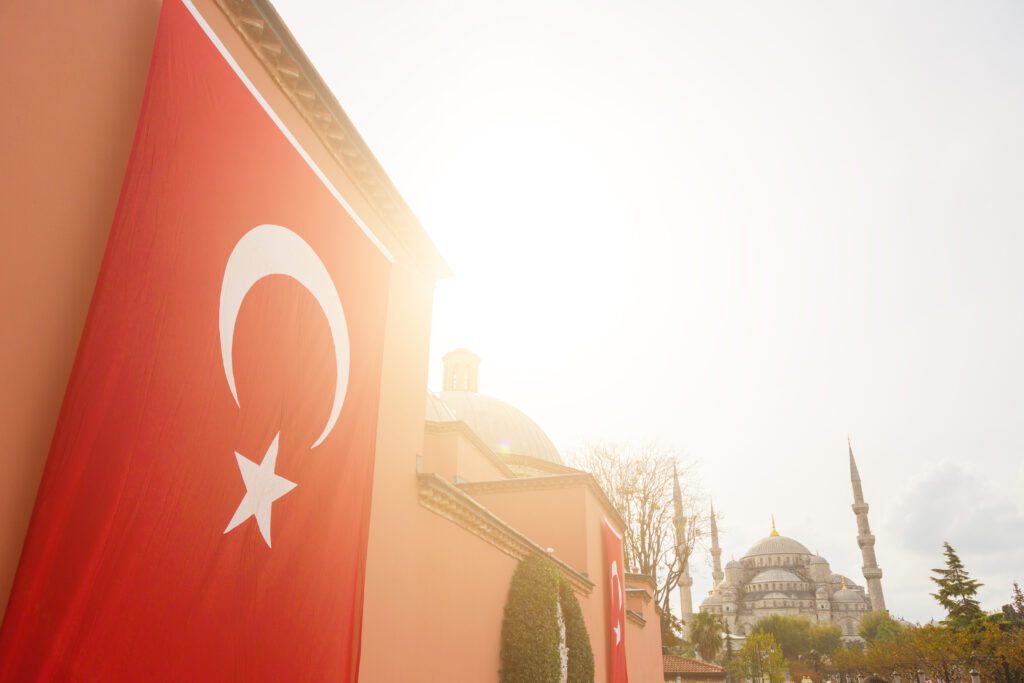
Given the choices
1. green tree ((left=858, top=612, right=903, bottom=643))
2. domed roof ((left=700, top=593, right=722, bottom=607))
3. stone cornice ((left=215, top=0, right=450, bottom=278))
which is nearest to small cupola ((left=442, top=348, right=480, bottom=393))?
stone cornice ((left=215, top=0, right=450, bottom=278))

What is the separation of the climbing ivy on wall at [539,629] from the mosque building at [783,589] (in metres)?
68.6

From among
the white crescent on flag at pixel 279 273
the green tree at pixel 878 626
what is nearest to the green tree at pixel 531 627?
the white crescent on flag at pixel 279 273

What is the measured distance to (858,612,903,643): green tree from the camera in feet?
199

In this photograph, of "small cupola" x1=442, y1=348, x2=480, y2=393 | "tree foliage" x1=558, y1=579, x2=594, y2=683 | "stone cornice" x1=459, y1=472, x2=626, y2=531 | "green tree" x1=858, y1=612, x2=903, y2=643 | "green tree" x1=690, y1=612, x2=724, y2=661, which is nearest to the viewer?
"tree foliage" x1=558, y1=579, x2=594, y2=683

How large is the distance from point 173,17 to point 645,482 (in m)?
26.6

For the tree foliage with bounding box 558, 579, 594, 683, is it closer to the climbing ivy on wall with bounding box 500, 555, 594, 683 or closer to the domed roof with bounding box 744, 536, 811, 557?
the climbing ivy on wall with bounding box 500, 555, 594, 683

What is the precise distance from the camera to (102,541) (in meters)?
3.15

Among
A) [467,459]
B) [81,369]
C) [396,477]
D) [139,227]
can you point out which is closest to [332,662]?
[396,477]

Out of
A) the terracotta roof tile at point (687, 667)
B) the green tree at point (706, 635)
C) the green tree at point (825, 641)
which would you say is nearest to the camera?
the terracotta roof tile at point (687, 667)

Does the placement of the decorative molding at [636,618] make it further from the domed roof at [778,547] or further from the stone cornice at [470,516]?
the domed roof at [778,547]

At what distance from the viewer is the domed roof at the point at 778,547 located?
89.5 metres

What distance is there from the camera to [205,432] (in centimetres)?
396

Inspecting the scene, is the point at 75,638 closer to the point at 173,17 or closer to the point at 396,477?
the point at 173,17

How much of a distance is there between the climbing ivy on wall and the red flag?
11.1ft
